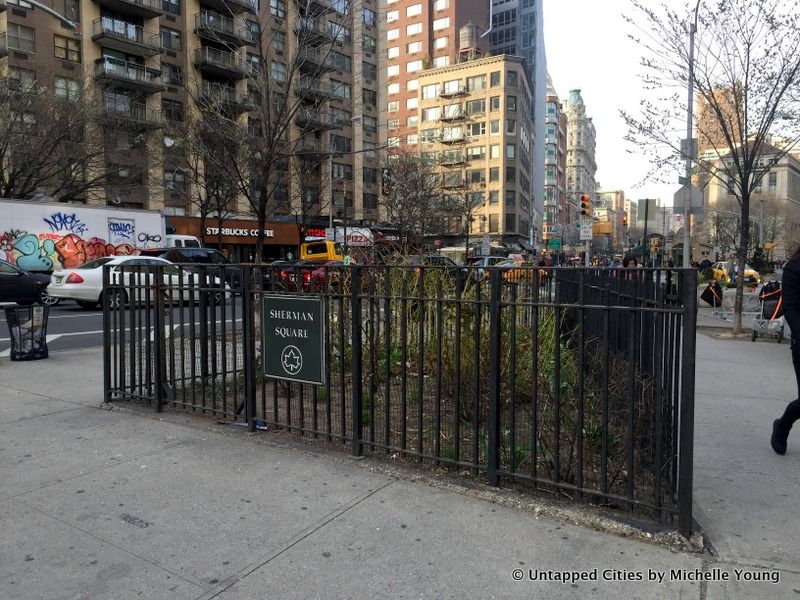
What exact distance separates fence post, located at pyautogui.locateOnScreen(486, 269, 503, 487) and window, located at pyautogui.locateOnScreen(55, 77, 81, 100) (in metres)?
31.4

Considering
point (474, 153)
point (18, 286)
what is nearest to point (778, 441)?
point (18, 286)

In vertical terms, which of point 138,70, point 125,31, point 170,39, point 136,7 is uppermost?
point 136,7

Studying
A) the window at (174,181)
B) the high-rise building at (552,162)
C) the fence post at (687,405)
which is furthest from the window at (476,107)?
the fence post at (687,405)

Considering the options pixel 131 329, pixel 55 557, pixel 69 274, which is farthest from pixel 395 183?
pixel 55 557

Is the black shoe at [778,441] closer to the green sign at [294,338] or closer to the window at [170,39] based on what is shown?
the green sign at [294,338]

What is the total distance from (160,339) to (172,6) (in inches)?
1765

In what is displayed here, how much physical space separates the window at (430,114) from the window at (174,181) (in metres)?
47.6

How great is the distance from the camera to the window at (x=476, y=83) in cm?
7725

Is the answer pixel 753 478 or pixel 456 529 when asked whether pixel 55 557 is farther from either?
pixel 753 478

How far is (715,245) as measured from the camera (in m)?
71.5

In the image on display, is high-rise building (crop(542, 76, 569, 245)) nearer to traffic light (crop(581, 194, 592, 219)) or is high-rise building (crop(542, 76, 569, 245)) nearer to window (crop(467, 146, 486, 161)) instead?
window (crop(467, 146, 486, 161))

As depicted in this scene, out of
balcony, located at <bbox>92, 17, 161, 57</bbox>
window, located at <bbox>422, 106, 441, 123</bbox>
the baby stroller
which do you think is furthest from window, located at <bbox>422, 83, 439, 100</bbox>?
the baby stroller

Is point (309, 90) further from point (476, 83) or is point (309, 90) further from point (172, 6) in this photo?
point (476, 83)

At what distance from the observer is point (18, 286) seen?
17109mm
